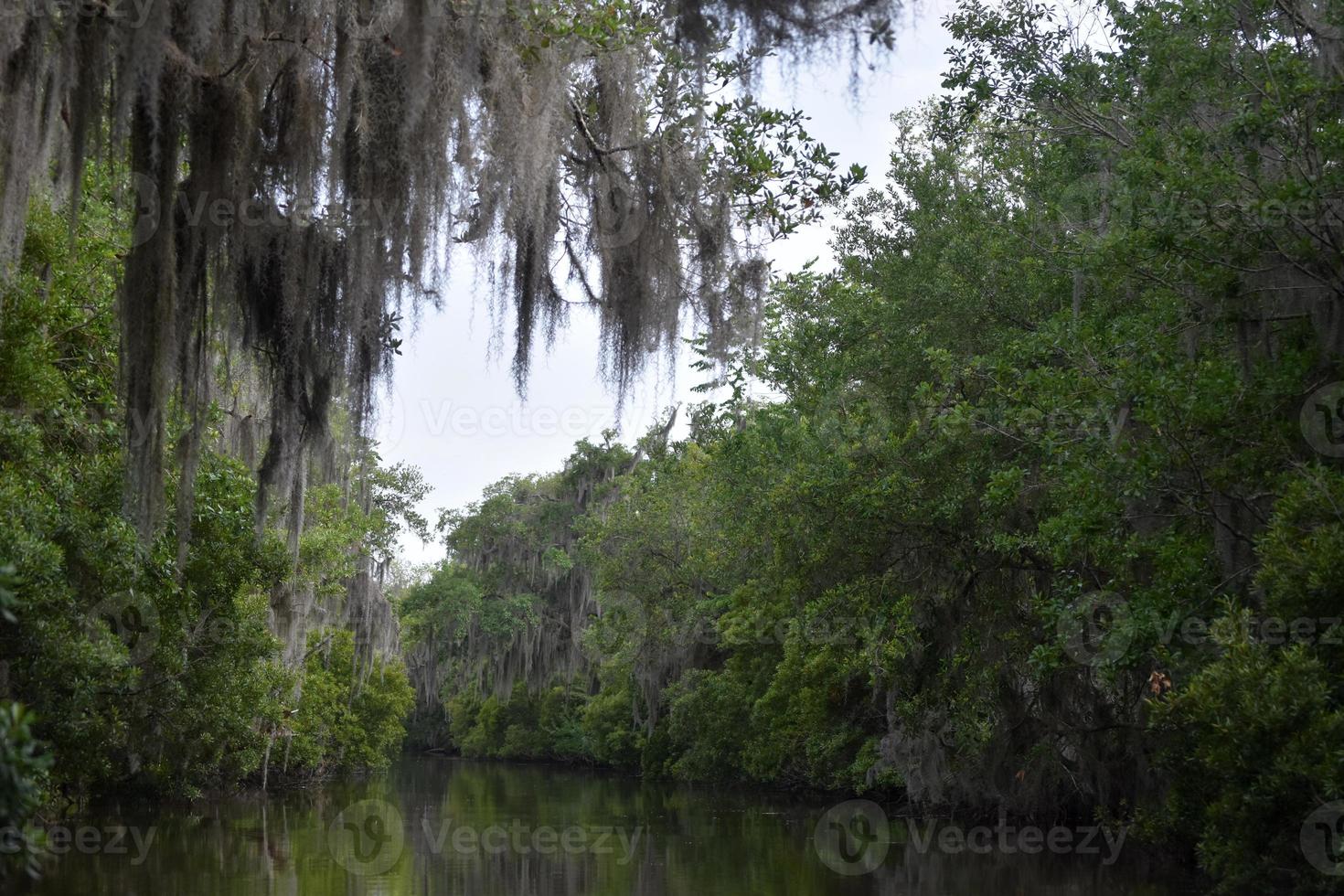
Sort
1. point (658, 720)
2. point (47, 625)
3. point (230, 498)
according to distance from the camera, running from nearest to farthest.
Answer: point (47, 625)
point (230, 498)
point (658, 720)

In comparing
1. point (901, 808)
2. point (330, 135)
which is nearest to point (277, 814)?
point (901, 808)

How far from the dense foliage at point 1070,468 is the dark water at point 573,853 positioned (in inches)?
41.1

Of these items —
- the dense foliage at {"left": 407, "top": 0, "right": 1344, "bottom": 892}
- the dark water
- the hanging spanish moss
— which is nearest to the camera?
the hanging spanish moss

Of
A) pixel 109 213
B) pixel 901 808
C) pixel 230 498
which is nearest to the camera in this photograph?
pixel 109 213

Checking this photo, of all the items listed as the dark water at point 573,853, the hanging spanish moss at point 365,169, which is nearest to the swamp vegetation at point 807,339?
the hanging spanish moss at point 365,169

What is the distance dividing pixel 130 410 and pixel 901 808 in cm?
1542

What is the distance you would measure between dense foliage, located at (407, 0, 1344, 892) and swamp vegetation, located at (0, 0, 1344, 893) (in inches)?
2.0

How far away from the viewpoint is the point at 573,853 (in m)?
14.3

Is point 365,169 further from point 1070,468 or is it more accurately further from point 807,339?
point 807,339

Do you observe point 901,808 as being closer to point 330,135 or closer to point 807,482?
point 807,482

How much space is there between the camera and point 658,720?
107 feet

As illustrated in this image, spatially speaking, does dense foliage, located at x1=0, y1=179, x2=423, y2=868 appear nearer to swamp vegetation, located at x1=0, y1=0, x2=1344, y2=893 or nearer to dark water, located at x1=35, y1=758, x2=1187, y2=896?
swamp vegetation, located at x1=0, y1=0, x2=1344, y2=893

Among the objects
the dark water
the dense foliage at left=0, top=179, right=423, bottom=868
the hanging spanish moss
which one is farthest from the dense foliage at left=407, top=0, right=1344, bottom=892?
the dense foliage at left=0, top=179, right=423, bottom=868

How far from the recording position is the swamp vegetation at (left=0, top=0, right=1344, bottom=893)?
738 centimetres
